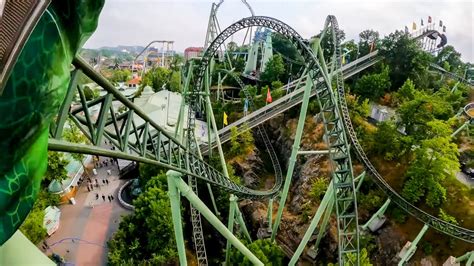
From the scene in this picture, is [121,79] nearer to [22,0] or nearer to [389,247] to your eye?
[389,247]

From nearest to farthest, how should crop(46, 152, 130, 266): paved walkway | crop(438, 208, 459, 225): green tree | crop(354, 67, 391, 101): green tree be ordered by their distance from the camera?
crop(438, 208, 459, 225): green tree, crop(46, 152, 130, 266): paved walkway, crop(354, 67, 391, 101): green tree

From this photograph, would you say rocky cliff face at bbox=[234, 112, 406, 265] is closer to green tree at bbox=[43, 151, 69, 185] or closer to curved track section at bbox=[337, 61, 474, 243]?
curved track section at bbox=[337, 61, 474, 243]

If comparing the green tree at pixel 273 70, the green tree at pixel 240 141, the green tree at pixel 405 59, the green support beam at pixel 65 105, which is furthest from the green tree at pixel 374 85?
the green support beam at pixel 65 105

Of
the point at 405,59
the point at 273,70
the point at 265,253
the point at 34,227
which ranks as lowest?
the point at 34,227

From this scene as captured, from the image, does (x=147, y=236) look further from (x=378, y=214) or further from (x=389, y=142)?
(x=389, y=142)

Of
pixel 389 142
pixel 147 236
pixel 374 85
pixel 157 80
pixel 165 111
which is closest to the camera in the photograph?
pixel 147 236

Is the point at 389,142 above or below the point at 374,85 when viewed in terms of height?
below

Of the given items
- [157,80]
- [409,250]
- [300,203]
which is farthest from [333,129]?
[157,80]

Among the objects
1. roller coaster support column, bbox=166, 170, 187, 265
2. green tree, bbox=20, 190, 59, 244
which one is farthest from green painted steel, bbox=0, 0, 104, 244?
green tree, bbox=20, 190, 59, 244
